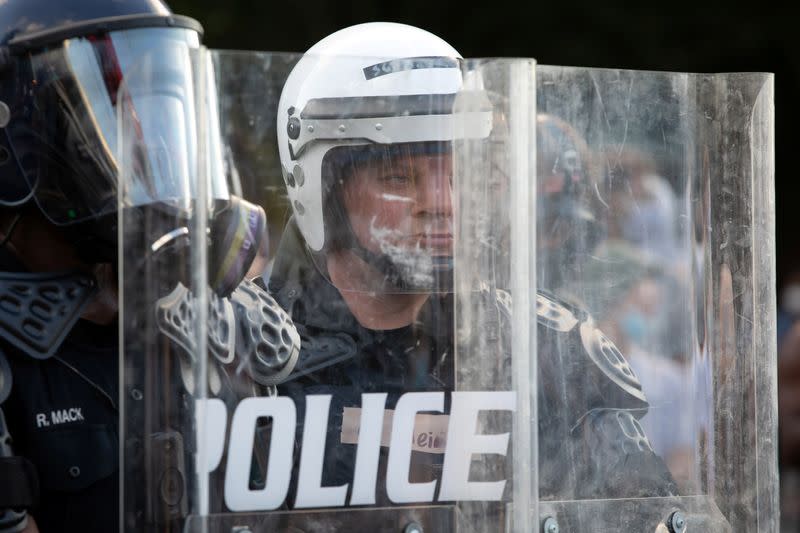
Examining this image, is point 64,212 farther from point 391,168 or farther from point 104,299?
point 391,168

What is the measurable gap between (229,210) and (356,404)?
0.29 m

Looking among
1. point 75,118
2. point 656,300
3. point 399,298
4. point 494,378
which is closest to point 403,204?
point 399,298

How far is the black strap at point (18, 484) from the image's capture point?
1.89 meters

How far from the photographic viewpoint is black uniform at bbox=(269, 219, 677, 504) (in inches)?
61.2

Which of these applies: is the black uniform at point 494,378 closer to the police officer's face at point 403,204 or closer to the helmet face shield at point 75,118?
the police officer's face at point 403,204

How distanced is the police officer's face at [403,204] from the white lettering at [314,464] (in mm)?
228

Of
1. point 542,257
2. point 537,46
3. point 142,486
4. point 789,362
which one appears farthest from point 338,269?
point 537,46

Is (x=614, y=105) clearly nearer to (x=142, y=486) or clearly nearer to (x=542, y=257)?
(x=542, y=257)

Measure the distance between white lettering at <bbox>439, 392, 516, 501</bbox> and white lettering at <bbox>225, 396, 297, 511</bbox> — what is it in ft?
0.67

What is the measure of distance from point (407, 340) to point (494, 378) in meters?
0.12

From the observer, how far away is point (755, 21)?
335 inches

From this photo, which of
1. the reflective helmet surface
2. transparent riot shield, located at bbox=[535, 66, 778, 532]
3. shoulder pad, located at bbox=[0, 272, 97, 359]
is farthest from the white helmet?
shoulder pad, located at bbox=[0, 272, 97, 359]

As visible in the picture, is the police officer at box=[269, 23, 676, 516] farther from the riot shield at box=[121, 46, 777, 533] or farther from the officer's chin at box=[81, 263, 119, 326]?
the officer's chin at box=[81, 263, 119, 326]

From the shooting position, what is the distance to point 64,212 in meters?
2.10
